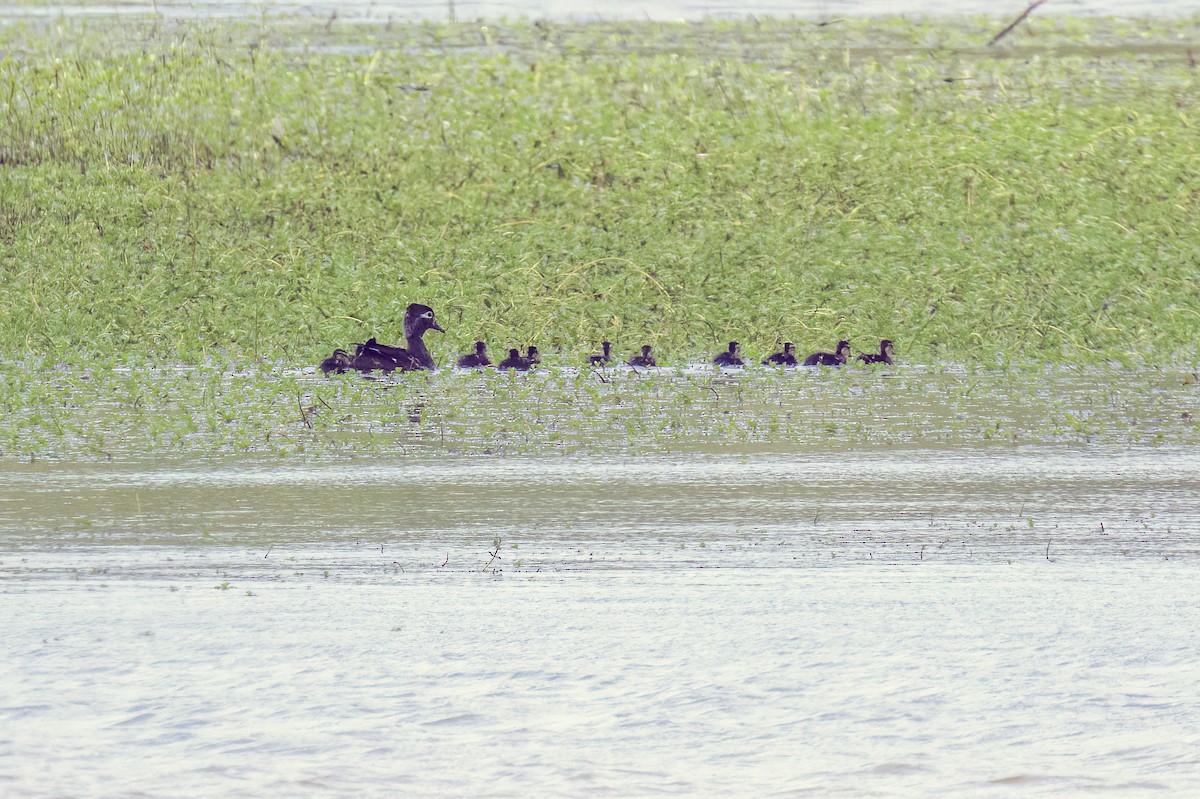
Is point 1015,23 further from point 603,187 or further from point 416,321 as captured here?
point 416,321

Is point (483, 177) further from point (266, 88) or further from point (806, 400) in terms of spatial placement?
point (806, 400)

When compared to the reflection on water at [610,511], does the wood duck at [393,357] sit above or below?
above

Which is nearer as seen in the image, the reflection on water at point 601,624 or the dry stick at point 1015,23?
the reflection on water at point 601,624

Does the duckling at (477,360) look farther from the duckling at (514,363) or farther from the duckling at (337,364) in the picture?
the duckling at (337,364)

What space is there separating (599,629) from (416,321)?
25.3 ft

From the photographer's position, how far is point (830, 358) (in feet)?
41.2

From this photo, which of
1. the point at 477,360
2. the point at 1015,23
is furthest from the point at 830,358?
the point at 1015,23

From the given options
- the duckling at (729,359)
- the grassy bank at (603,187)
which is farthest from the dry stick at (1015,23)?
the duckling at (729,359)

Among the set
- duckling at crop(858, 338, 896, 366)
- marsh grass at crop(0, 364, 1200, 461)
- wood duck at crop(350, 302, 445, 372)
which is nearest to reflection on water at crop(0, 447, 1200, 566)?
marsh grass at crop(0, 364, 1200, 461)

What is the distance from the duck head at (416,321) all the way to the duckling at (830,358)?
303 cm

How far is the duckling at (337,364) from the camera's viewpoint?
12141mm

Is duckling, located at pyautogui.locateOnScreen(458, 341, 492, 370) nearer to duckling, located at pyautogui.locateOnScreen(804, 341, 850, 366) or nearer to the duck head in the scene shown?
the duck head

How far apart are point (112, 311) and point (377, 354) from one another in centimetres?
374

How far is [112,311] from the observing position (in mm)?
14617
